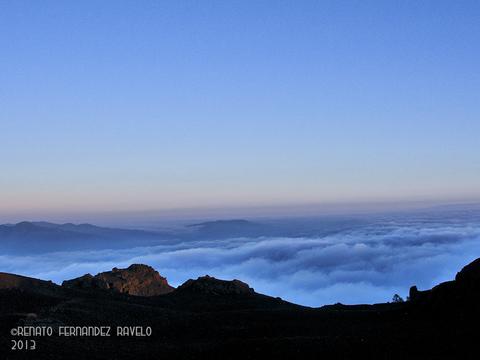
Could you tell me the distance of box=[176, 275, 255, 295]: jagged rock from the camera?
6322cm

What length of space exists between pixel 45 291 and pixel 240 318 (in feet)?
77.7

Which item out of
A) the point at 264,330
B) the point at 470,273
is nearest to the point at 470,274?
the point at 470,273

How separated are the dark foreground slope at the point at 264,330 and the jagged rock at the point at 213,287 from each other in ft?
87.0

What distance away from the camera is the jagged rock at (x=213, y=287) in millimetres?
63219

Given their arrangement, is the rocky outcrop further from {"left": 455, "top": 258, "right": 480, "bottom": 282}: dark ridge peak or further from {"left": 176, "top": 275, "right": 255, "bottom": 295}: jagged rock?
{"left": 455, "top": 258, "right": 480, "bottom": 282}: dark ridge peak

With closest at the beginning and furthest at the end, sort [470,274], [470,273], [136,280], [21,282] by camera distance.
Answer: [470,274], [470,273], [21,282], [136,280]

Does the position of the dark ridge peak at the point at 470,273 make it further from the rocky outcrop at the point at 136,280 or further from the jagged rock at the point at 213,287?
the rocky outcrop at the point at 136,280

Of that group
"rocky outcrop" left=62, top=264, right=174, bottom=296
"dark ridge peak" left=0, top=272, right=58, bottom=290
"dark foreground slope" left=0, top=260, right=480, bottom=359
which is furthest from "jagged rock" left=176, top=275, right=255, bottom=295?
"dark foreground slope" left=0, top=260, right=480, bottom=359

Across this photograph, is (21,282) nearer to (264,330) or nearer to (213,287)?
(213,287)

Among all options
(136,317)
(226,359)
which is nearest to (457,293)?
(226,359)

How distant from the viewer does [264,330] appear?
2952cm

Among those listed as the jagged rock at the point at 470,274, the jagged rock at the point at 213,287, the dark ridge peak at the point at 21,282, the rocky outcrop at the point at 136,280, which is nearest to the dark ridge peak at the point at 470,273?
the jagged rock at the point at 470,274

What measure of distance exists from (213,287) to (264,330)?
35322 mm

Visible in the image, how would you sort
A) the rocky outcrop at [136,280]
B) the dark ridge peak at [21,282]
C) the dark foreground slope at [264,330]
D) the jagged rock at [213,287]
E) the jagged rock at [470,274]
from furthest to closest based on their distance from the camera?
1. the rocky outcrop at [136,280]
2. the jagged rock at [213,287]
3. the dark ridge peak at [21,282]
4. the jagged rock at [470,274]
5. the dark foreground slope at [264,330]
